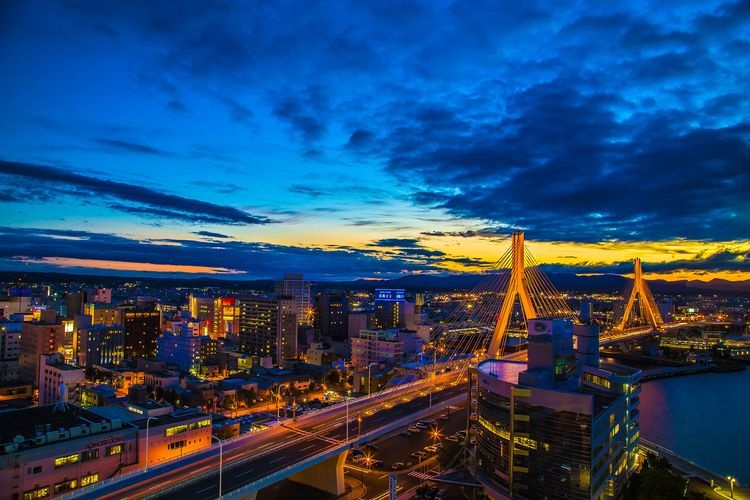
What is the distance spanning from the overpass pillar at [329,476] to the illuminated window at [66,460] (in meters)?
4.49

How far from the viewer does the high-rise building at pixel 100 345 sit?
81.5 feet

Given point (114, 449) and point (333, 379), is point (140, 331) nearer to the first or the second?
point (333, 379)

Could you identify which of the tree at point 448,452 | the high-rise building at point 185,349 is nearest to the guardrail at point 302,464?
the tree at point 448,452

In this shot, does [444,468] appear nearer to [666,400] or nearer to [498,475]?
[498,475]

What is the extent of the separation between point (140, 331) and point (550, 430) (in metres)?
26.4

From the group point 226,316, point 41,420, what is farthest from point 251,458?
point 226,316

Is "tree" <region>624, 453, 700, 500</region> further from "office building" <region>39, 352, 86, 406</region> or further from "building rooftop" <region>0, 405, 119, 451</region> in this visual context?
"office building" <region>39, 352, 86, 406</region>

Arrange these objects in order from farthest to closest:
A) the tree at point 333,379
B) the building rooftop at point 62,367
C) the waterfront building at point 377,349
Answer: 1. the waterfront building at point 377,349
2. the tree at point 333,379
3. the building rooftop at point 62,367

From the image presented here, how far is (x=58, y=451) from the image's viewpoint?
31.9 feet

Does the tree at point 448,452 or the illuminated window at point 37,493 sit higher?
the illuminated window at point 37,493

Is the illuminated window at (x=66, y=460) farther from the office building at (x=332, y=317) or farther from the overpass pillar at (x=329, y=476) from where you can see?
the office building at (x=332, y=317)

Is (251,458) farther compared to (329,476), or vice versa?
(329,476)

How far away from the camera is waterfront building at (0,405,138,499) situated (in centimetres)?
924

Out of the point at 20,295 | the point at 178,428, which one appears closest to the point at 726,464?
the point at 178,428
